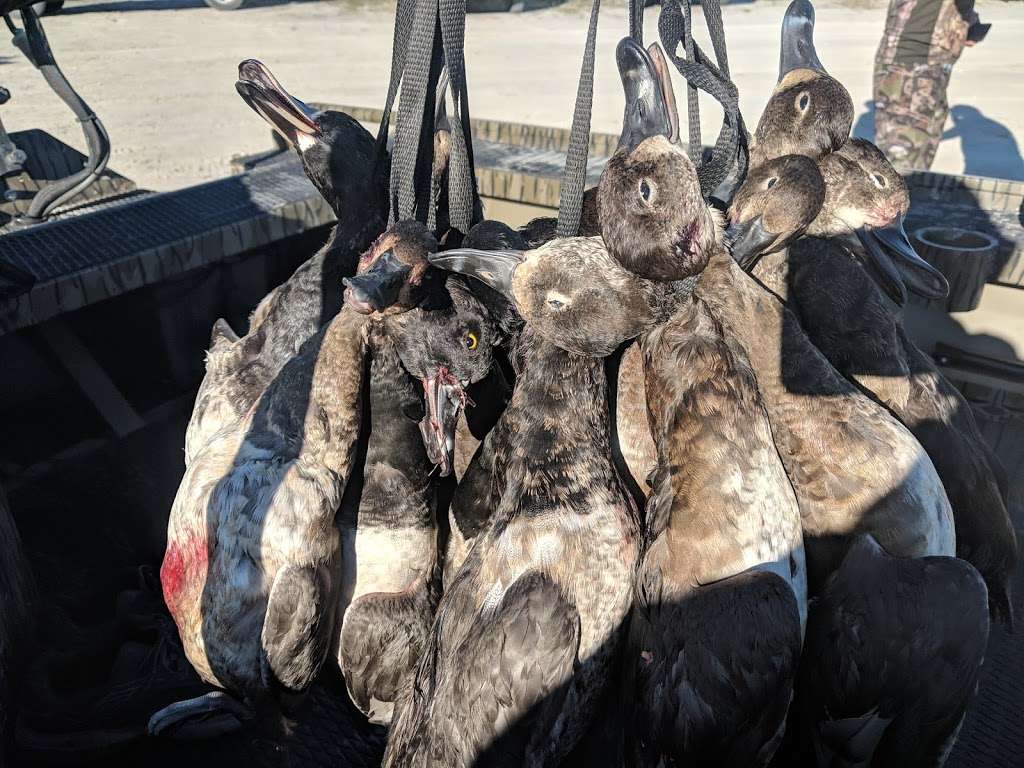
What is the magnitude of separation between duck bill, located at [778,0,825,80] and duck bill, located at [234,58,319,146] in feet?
5.77

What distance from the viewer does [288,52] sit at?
643 inches

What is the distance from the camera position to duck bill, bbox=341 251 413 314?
5.84 feet

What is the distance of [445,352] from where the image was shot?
2.05 metres

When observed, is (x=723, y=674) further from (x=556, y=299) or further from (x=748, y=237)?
(x=748, y=237)

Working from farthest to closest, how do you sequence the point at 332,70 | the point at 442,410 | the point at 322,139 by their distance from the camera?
the point at 332,70 < the point at 322,139 < the point at 442,410

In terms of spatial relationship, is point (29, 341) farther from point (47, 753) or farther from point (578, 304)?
point (578, 304)

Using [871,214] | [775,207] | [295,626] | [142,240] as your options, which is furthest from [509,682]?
[142,240]

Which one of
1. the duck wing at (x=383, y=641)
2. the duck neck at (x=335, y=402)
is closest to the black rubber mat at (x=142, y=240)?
the duck neck at (x=335, y=402)

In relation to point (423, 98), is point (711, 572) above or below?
below

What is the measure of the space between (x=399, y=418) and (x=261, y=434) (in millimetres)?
421

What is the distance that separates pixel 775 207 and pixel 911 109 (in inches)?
212

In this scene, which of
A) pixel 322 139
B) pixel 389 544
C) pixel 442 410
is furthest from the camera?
pixel 322 139

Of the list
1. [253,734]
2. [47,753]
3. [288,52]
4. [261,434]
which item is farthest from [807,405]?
[288,52]

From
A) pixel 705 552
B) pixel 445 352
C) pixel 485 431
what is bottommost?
pixel 485 431
